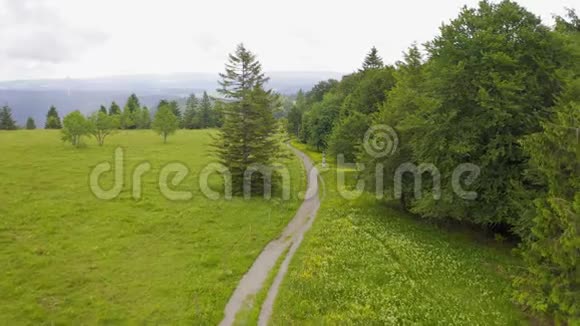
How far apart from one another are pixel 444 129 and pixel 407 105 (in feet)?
23.7

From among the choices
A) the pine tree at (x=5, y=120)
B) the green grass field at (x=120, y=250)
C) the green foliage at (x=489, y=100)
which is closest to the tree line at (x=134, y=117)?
the pine tree at (x=5, y=120)

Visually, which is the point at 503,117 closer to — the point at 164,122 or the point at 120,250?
the point at 120,250

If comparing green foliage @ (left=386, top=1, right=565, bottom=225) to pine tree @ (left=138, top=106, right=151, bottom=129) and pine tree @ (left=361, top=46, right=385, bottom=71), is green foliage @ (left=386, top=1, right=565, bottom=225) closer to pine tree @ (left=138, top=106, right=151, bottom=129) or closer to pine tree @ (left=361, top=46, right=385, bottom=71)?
pine tree @ (left=361, top=46, right=385, bottom=71)

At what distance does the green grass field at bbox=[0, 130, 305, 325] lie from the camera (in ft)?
55.9

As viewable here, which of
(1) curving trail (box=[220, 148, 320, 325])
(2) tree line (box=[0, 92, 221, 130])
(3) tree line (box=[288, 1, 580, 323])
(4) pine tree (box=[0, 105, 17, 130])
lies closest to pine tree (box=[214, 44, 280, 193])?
(1) curving trail (box=[220, 148, 320, 325])

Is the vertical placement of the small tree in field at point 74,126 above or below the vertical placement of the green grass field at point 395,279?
above

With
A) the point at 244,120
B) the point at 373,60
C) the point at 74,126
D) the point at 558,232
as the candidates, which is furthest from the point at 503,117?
the point at 74,126

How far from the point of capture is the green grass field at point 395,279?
15945mm

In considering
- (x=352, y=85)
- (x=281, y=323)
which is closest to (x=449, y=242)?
(x=281, y=323)

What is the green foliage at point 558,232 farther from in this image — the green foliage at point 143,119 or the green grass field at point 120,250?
the green foliage at point 143,119

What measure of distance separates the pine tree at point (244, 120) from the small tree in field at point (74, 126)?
42736 mm

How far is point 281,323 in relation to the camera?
15781 millimetres

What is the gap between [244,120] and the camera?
36.9m

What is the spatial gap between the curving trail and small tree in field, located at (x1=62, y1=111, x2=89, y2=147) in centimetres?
5162
